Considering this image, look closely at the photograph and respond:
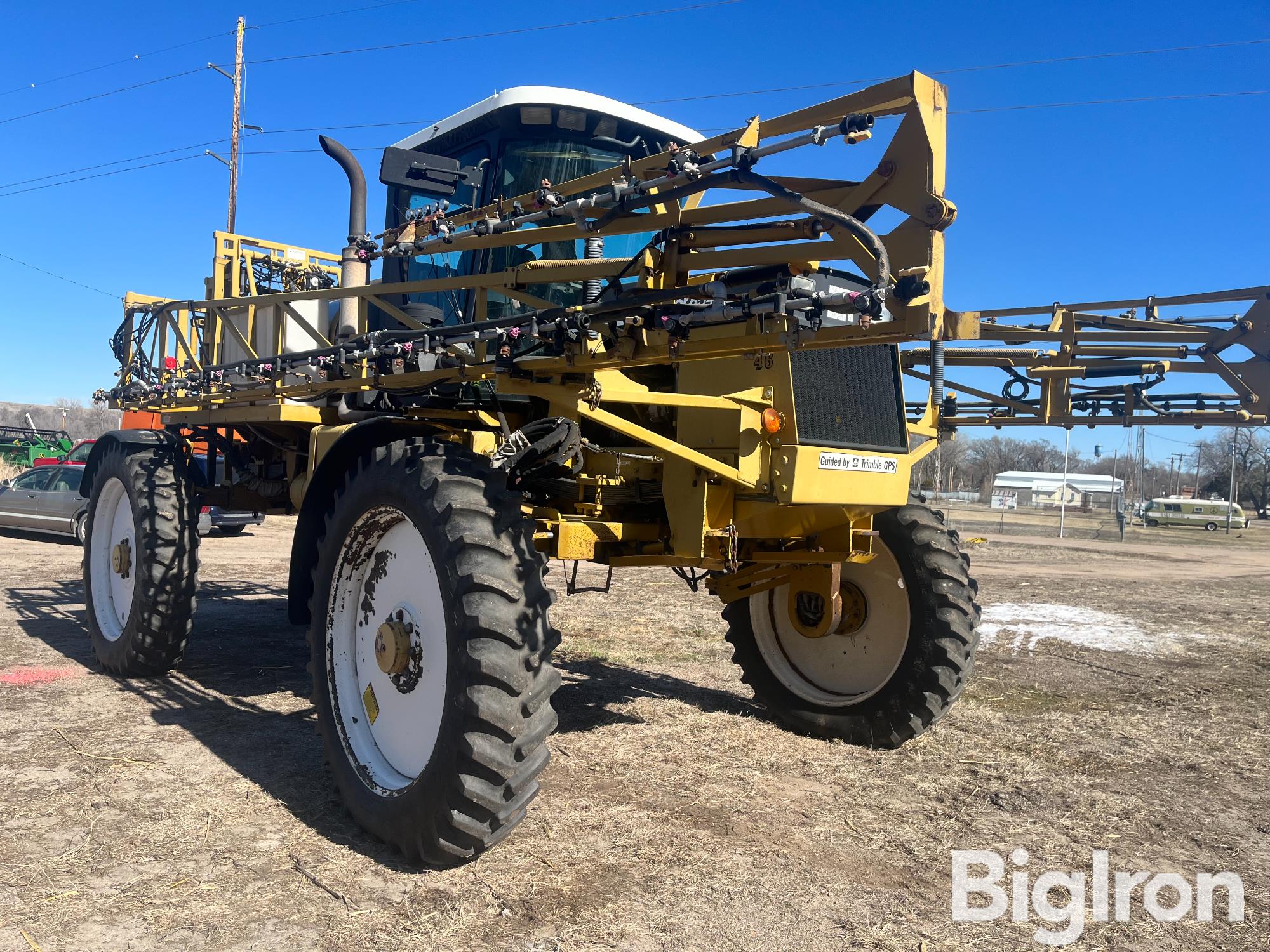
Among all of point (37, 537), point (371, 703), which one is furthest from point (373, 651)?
point (37, 537)

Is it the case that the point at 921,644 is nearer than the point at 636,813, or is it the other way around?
the point at 636,813

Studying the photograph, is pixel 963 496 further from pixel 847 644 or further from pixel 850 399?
pixel 850 399

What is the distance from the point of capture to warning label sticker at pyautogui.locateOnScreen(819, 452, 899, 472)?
4.15 m

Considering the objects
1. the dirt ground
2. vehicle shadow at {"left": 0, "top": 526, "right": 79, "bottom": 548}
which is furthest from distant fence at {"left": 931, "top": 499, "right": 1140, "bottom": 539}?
vehicle shadow at {"left": 0, "top": 526, "right": 79, "bottom": 548}

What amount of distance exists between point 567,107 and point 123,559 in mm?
4429

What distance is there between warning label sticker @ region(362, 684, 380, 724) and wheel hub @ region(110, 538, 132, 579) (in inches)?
130

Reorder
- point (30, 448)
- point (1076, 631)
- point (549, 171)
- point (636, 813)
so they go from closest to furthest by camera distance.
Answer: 1. point (636, 813)
2. point (549, 171)
3. point (1076, 631)
4. point (30, 448)

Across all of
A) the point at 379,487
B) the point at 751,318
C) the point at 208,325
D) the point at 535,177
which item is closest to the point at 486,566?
the point at 379,487

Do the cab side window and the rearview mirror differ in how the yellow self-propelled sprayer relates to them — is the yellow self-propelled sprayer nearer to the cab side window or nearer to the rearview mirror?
the rearview mirror

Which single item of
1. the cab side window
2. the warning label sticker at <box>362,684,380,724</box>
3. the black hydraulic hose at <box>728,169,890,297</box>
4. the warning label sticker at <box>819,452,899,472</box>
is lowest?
the warning label sticker at <box>362,684,380,724</box>

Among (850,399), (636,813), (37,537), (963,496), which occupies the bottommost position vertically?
(636,813)

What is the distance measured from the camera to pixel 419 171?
3.88 meters

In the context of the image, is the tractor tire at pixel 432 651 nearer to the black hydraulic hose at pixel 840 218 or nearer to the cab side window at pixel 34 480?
the black hydraulic hose at pixel 840 218

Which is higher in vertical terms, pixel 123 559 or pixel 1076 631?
pixel 123 559
